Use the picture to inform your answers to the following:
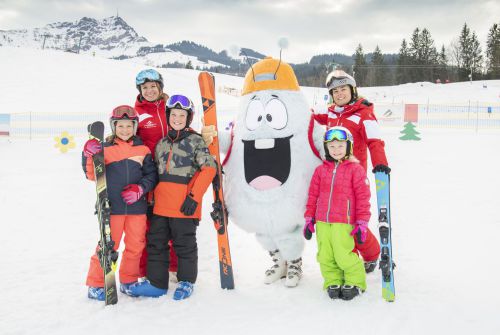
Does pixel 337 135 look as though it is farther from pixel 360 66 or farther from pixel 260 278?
pixel 360 66

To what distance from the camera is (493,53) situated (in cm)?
5391

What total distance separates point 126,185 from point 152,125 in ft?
2.07

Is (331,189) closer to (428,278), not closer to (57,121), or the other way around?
(428,278)

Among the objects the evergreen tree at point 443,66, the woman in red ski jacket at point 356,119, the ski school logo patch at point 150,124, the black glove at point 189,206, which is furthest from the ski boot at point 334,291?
the evergreen tree at point 443,66

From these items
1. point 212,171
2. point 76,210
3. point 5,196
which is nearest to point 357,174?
point 212,171

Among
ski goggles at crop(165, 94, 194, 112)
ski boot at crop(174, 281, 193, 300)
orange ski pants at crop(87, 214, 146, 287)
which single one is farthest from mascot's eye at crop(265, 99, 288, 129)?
ski boot at crop(174, 281, 193, 300)

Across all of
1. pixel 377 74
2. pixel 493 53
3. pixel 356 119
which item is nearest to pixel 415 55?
pixel 377 74

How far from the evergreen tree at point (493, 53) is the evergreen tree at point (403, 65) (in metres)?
10.5

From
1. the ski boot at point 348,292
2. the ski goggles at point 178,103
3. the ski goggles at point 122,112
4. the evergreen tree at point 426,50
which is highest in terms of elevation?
the evergreen tree at point 426,50

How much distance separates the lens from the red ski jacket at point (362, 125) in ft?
10.9

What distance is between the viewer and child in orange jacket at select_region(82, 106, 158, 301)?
319 centimetres

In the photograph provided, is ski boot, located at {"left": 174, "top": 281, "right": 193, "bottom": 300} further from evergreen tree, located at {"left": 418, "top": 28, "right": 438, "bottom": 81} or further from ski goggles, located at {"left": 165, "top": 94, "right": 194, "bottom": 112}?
evergreen tree, located at {"left": 418, "top": 28, "right": 438, "bottom": 81}

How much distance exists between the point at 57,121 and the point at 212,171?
801 inches

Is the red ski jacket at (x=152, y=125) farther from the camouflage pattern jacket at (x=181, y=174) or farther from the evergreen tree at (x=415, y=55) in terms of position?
the evergreen tree at (x=415, y=55)
